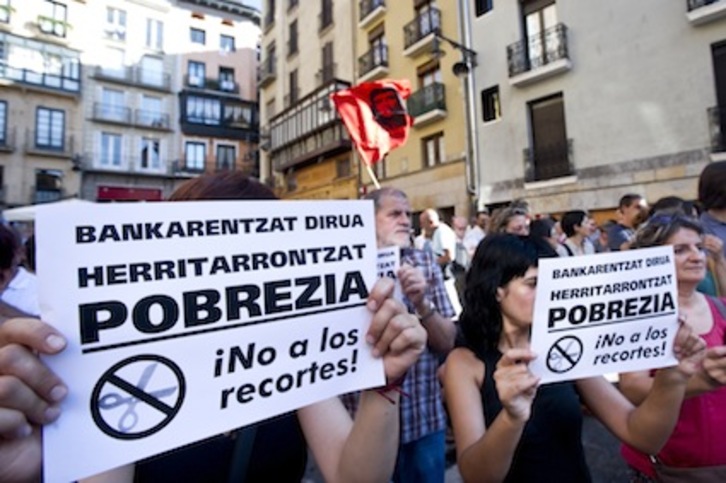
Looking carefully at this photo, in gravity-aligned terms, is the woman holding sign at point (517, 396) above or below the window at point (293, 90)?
below

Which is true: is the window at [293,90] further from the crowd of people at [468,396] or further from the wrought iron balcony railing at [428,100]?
the crowd of people at [468,396]

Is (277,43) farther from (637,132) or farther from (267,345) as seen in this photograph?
(267,345)

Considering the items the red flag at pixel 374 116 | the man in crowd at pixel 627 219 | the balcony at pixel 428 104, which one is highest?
the balcony at pixel 428 104

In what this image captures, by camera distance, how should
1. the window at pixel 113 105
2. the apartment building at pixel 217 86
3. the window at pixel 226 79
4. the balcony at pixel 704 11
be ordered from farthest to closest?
the window at pixel 226 79 < the apartment building at pixel 217 86 < the window at pixel 113 105 < the balcony at pixel 704 11

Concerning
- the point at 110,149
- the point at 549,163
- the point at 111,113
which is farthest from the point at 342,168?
the point at 111,113

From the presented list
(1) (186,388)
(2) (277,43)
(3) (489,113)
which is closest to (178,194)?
(1) (186,388)

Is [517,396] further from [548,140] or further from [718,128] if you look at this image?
[548,140]

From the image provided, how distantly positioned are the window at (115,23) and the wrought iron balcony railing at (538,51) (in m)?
27.8

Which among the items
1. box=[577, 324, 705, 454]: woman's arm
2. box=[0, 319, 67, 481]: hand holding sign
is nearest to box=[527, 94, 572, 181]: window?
box=[577, 324, 705, 454]: woman's arm

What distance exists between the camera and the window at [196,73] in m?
32.9

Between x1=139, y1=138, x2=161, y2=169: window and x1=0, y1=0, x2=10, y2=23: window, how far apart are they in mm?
9553

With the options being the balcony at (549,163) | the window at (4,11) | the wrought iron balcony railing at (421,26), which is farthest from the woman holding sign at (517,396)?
the window at (4,11)

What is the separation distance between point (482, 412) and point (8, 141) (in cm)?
3299

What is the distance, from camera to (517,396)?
4.21 feet
